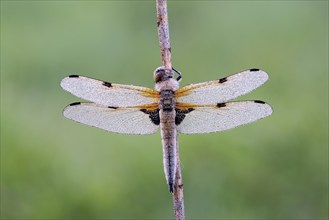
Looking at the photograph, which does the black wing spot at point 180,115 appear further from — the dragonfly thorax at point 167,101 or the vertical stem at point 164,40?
the vertical stem at point 164,40

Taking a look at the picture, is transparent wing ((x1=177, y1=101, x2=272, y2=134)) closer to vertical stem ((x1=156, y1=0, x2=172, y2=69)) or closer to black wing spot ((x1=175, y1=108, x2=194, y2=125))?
black wing spot ((x1=175, y1=108, x2=194, y2=125))

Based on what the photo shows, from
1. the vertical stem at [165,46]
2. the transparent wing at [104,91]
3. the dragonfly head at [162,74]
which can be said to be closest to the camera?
the vertical stem at [165,46]

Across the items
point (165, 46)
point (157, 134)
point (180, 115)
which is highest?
point (157, 134)

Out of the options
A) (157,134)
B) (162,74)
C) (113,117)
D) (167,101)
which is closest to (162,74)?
(162,74)

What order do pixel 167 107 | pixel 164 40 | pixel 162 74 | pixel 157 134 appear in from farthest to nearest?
pixel 157 134 < pixel 167 107 < pixel 162 74 < pixel 164 40

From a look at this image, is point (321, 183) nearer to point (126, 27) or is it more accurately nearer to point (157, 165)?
point (157, 165)

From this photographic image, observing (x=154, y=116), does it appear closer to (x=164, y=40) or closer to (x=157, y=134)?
(x=164, y=40)

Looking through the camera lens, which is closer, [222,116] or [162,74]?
[162,74]

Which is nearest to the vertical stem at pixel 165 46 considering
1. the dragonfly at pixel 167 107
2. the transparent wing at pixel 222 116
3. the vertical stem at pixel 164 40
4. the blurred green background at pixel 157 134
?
the vertical stem at pixel 164 40
